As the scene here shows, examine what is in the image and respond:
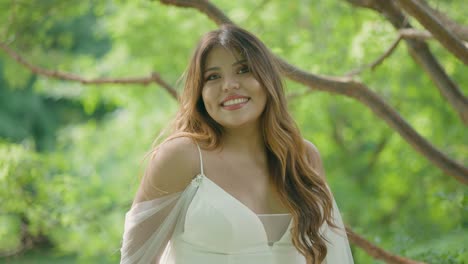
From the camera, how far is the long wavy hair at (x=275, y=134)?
2.91 meters

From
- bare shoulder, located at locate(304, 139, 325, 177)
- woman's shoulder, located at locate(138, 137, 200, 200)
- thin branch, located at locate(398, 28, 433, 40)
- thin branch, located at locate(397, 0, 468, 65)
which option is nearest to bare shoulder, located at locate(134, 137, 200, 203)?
woman's shoulder, located at locate(138, 137, 200, 200)

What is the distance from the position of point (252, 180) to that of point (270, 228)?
0.72 feet

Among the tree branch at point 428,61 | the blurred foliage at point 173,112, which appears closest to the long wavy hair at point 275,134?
the tree branch at point 428,61

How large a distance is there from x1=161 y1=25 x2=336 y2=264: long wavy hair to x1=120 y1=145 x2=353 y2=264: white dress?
0.36 ft

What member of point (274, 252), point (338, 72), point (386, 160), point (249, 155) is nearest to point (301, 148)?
point (249, 155)

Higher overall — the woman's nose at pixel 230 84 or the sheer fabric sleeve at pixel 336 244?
the woman's nose at pixel 230 84

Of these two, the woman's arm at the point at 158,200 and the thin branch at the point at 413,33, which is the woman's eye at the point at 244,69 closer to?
the woman's arm at the point at 158,200

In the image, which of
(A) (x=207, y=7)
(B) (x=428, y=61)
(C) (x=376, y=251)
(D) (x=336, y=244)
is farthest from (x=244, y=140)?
(B) (x=428, y=61)

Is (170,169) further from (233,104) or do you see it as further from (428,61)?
(428,61)

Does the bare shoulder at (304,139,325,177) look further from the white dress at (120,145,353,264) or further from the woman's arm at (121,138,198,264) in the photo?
the woman's arm at (121,138,198,264)

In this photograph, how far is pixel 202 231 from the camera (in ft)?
9.06

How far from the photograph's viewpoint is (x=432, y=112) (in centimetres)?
841

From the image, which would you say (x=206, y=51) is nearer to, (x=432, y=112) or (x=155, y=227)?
(x=155, y=227)

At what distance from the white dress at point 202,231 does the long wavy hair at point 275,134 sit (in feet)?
0.36
